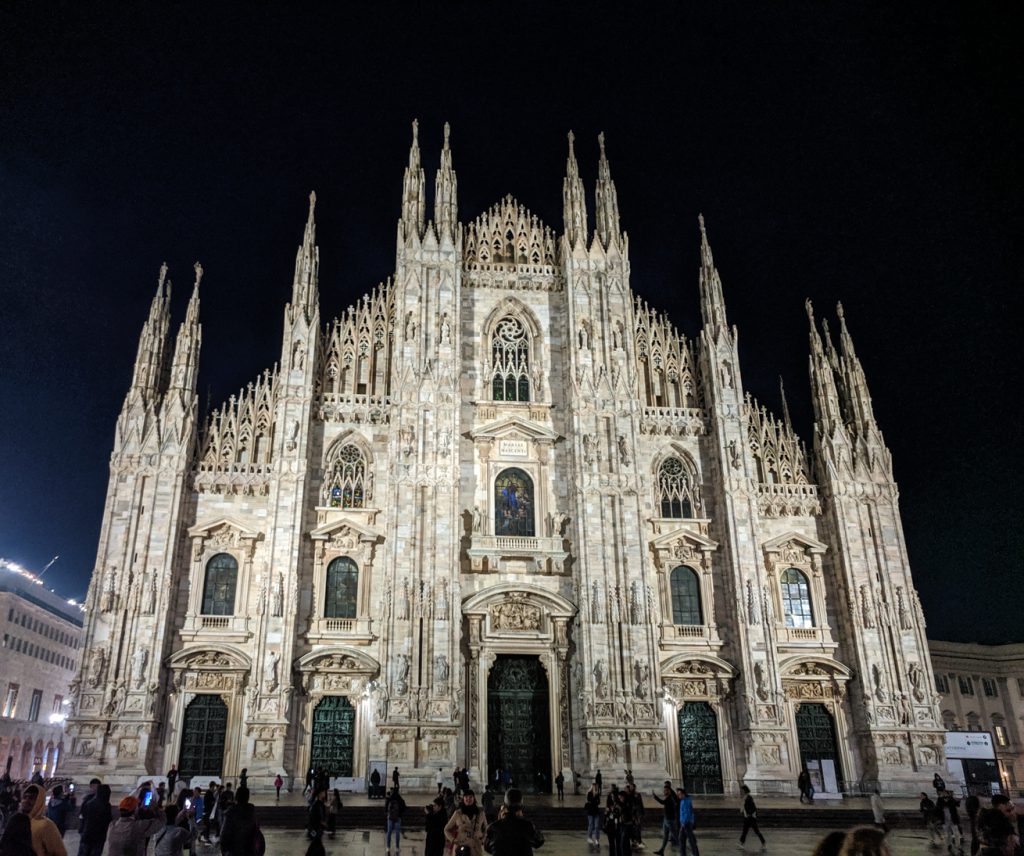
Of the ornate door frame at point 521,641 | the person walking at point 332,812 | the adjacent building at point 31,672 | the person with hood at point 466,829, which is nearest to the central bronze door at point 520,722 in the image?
the ornate door frame at point 521,641

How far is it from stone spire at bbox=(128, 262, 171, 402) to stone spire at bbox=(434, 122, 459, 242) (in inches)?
445

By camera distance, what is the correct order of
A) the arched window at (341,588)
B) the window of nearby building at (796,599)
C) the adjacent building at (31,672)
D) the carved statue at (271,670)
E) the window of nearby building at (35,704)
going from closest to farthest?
the carved statue at (271,670) < the arched window at (341,588) < the window of nearby building at (796,599) < the adjacent building at (31,672) < the window of nearby building at (35,704)

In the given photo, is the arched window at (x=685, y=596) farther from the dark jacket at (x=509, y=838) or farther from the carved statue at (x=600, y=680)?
the dark jacket at (x=509, y=838)

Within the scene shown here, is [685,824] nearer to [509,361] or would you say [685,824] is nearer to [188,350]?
[509,361]

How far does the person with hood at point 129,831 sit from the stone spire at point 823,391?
1219 inches

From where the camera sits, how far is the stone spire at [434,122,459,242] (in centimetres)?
3672

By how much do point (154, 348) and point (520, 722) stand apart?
64.7 ft

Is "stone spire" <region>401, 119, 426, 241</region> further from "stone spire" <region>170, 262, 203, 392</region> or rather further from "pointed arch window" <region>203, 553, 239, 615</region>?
"pointed arch window" <region>203, 553, 239, 615</region>

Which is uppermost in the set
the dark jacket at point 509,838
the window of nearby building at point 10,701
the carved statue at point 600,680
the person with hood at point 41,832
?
the window of nearby building at point 10,701

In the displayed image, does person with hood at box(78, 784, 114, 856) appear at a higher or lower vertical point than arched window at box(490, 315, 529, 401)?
lower

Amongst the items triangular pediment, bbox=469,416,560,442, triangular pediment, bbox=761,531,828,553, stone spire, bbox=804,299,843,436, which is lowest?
triangular pediment, bbox=761,531,828,553

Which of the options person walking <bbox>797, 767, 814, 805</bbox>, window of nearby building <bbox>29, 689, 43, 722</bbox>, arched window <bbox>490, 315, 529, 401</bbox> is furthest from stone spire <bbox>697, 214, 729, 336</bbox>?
window of nearby building <bbox>29, 689, 43, 722</bbox>

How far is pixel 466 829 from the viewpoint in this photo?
34.3 ft

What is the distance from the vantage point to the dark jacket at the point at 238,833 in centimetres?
979
